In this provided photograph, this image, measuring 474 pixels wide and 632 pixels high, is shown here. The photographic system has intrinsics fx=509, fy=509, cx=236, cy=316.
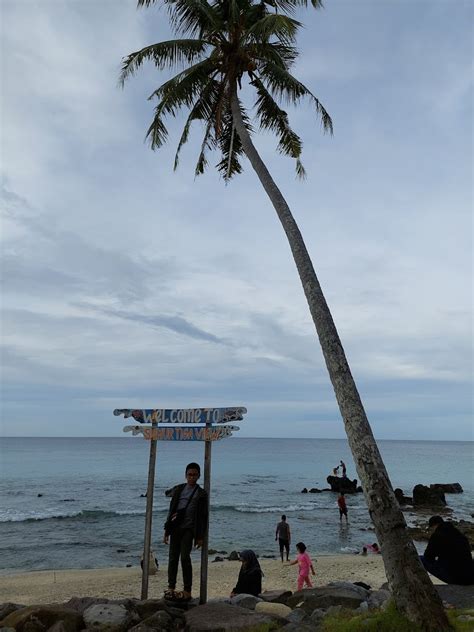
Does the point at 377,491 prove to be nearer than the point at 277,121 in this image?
Yes

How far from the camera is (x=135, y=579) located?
18.5 metres

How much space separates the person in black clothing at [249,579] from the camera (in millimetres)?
10867

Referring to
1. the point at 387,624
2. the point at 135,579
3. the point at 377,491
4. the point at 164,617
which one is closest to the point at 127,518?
the point at 135,579

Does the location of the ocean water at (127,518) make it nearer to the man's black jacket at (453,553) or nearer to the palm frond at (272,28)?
the man's black jacket at (453,553)

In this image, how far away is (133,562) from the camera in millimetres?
22750

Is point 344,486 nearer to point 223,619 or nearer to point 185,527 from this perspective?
point 185,527

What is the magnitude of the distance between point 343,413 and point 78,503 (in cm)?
4315

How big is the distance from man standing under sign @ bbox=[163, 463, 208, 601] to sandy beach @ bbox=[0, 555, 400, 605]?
8.23m

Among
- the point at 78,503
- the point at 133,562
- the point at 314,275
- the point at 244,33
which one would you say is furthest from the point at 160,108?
the point at 78,503

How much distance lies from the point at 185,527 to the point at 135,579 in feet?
40.9

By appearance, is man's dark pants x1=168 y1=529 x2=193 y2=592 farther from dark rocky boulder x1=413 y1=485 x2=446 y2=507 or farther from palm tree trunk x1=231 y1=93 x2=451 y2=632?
dark rocky boulder x1=413 y1=485 x2=446 y2=507

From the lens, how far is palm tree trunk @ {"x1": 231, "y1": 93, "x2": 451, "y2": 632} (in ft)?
19.2

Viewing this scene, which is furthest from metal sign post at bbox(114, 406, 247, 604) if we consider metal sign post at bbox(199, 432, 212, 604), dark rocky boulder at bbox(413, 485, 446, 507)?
dark rocky boulder at bbox(413, 485, 446, 507)

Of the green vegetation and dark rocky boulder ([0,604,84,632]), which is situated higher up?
the green vegetation
